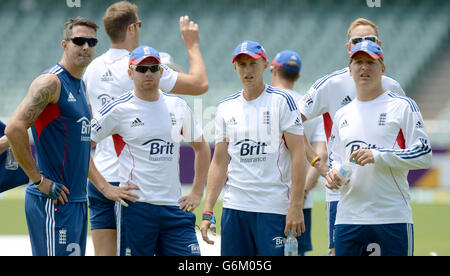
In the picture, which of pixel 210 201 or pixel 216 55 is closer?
pixel 210 201

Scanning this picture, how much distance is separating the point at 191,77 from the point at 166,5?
22.0m

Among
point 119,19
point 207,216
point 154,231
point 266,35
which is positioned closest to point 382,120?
point 207,216

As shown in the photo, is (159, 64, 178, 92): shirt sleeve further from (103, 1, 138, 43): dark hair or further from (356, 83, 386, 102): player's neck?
(356, 83, 386, 102): player's neck

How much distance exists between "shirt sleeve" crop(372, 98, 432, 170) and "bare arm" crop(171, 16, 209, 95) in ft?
6.18

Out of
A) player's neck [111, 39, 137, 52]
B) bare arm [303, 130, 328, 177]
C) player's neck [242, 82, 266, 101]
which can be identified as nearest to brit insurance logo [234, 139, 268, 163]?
player's neck [242, 82, 266, 101]

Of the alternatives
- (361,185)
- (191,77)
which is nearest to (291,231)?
(361,185)

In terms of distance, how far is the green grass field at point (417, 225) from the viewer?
411 inches

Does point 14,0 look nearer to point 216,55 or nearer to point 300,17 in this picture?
point 216,55

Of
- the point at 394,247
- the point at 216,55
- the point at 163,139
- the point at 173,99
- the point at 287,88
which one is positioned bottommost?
the point at 394,247

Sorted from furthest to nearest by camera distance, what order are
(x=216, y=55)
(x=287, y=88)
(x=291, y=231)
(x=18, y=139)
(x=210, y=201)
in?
(x=216, y=55)
(x=287, y=88)
(x=210, y=201)
(x=291, y=231)
(x=18, y=139)

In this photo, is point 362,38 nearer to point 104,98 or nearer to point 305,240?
point 305,240

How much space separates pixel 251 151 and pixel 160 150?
76 centimetres

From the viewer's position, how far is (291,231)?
5430mm

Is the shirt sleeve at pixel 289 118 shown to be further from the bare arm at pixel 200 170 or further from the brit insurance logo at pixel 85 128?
the brit insurance logo at pixel 85 128
